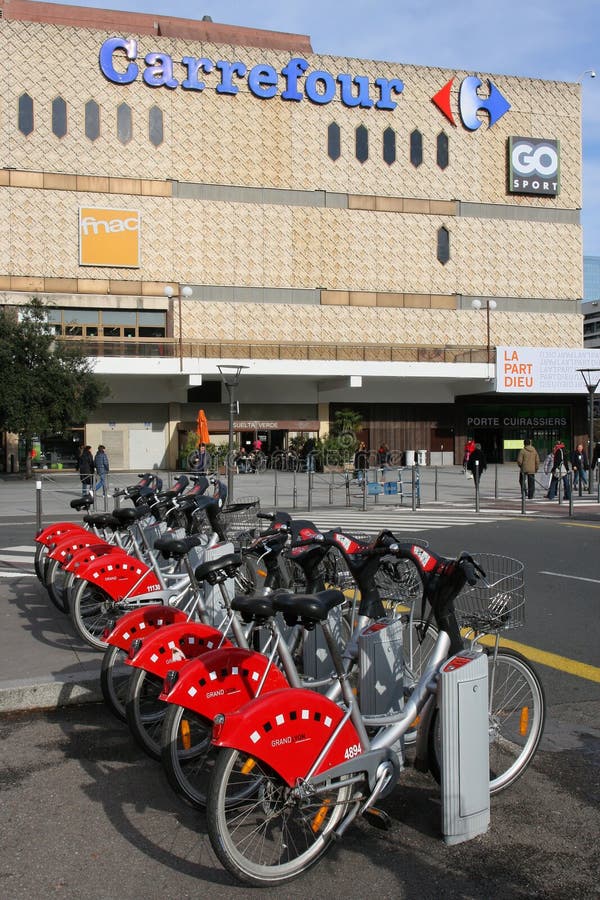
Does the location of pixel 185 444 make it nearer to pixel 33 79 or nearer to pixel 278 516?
pixel 33 79

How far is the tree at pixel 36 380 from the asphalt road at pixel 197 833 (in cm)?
2999

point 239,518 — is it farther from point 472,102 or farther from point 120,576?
point 472,102

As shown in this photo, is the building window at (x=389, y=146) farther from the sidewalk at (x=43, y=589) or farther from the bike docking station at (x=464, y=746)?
the bike docking station at (x=464, y=746)

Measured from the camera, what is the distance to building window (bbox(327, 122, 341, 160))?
47000 mm

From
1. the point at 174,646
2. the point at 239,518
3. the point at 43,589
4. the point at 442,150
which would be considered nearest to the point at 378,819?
the point at 174,646

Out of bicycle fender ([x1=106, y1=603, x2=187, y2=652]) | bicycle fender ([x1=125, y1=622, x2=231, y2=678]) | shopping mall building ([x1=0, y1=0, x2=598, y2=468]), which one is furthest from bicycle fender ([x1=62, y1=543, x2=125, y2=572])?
shopping mall building ([x1=0, y1=0, x2=598, y2=468])

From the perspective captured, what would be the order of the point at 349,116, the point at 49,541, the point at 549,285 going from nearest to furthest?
the point at 49,541, the point at 349,116, the point at 549,285

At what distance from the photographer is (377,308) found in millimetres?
48000

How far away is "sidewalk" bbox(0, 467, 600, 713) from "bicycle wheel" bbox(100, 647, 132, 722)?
54cm

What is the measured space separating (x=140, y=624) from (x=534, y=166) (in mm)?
50505

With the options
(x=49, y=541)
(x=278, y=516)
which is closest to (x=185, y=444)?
(x=49, y=541)

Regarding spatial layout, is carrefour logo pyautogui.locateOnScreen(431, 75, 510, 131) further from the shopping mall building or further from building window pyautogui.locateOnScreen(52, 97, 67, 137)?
building window pyautogui.locateOnScreen(52, 97, 67, 137)

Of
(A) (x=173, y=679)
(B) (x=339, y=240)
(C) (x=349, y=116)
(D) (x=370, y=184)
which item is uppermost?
(C) (x=349, y=116)

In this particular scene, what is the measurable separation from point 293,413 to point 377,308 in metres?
7.32
